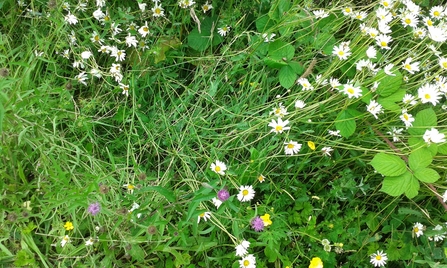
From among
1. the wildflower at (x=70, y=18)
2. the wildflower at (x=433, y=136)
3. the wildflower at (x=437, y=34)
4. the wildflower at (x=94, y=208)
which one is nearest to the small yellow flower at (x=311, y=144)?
the wildflower at (x=433, y=136)

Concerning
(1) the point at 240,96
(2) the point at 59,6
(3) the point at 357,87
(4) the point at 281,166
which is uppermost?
(2) the point at 59,6

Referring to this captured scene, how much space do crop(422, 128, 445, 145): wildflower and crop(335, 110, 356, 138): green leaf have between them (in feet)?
0.73

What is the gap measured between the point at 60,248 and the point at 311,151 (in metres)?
0.94

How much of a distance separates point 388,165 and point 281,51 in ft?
1.94

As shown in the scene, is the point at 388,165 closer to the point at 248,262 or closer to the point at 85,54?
the point at 248,262

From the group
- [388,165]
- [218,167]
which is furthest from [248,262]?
[388,165]

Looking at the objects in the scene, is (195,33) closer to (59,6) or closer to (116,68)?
(116,68)

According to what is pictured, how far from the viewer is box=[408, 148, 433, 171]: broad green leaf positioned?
129cm

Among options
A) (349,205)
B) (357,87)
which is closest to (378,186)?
(349,205)

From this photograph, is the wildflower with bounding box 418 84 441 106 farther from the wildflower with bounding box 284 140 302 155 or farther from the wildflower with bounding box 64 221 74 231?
the wildflower with bounding box 64 221 74 231

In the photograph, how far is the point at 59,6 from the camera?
1.48 m

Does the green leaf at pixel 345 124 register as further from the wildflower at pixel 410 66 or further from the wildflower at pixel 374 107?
the wildflower at pixel 410 66

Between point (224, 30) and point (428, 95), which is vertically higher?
point (224, 30)

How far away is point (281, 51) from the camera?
1586mm
